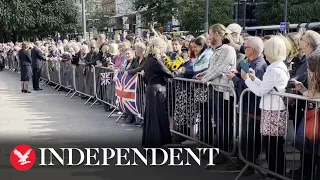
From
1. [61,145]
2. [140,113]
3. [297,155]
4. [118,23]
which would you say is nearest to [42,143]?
[61,145]

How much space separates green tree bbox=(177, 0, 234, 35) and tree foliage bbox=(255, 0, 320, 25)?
943cm

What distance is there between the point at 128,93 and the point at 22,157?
266 cm

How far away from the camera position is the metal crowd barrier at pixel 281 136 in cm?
457

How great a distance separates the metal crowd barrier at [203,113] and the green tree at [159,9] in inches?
1251

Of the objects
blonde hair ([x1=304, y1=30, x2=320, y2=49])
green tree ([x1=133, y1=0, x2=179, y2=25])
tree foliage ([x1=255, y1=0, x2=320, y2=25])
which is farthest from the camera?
tree foliage ([x1=255, y1=0, x2=320, y2=25])

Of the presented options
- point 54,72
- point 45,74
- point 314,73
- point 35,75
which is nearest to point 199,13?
point 45,74

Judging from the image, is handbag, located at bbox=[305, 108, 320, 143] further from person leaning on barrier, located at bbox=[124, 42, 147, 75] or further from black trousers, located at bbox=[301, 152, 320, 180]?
person leaning on barrier, located at bbox=[124, 42, 147, 75]

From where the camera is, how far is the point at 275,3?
46438mm

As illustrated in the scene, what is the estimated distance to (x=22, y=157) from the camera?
6.80 m

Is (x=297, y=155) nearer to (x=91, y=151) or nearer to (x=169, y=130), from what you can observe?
(x=169, y=130)

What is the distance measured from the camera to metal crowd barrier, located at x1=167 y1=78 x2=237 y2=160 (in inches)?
235

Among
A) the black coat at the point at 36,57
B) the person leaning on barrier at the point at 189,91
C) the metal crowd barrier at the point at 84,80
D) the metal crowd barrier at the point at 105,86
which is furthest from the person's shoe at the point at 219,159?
the black coat at the point at 36,57

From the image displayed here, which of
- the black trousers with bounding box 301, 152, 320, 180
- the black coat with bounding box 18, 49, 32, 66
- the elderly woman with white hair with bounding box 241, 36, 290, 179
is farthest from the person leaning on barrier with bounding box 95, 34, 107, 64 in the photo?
the black trousers with bounding box 301, 152, 320, 180

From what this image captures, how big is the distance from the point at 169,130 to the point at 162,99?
523 millimetres
